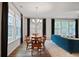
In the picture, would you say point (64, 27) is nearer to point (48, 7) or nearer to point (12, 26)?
point (48, 7)

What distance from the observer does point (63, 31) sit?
14805 mm

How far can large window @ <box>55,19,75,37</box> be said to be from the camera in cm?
1477

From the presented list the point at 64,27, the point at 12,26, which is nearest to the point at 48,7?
the point at 12,26

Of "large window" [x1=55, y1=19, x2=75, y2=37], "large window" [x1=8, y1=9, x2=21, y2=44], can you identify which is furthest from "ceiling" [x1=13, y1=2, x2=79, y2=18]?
"large window" [x1=55, y1=19, x2=75, y2=37]

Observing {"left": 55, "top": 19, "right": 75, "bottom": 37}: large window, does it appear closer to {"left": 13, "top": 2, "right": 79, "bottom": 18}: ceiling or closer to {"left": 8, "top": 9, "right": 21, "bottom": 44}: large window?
{"left": 13, "top": 2, "right": 79, "bottom": 18}: ceiling

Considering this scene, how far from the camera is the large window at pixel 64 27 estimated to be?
1477 cm

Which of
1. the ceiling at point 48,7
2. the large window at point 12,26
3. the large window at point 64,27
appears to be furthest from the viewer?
the large window at point 64,27

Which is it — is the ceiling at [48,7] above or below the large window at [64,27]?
above

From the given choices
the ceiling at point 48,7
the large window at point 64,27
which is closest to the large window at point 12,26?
the ceiling at point 48,7

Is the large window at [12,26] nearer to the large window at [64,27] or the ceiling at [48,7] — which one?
the ceiling at [48,7]

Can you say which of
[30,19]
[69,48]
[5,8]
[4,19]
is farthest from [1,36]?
[30,19]

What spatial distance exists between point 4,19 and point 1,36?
64cm

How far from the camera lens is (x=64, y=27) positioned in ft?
48.9

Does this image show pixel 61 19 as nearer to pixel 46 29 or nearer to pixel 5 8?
pixel 46 29
